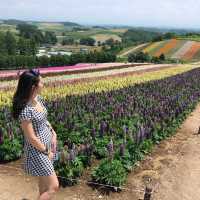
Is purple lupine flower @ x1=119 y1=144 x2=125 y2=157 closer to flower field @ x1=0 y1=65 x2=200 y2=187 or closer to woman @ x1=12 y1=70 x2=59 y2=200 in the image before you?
flower field @ x1=0 y1=65 x2=200 y2=187

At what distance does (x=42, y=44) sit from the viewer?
186000 millimetres

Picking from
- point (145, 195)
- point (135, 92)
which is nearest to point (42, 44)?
point (135, 92)

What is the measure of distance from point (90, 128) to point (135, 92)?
328 inches

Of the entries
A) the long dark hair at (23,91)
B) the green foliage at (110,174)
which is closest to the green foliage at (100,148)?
the green foliage at (110,174)

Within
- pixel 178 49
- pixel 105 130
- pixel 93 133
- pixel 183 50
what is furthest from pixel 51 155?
pixel 178 49

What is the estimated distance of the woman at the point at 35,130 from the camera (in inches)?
221

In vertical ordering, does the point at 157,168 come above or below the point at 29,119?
below

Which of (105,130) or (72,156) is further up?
(72,156)

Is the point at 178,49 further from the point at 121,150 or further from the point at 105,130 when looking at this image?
the point at 121,150

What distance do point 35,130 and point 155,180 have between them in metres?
4.09

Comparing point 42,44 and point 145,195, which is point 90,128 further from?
point 42,44

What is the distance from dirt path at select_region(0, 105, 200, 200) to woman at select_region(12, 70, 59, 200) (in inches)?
83.0

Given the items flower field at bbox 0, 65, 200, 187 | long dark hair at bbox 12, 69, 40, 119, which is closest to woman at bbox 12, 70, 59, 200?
long dark hair at bbox 12, 69, 40, 119

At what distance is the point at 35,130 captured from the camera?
5809mm
